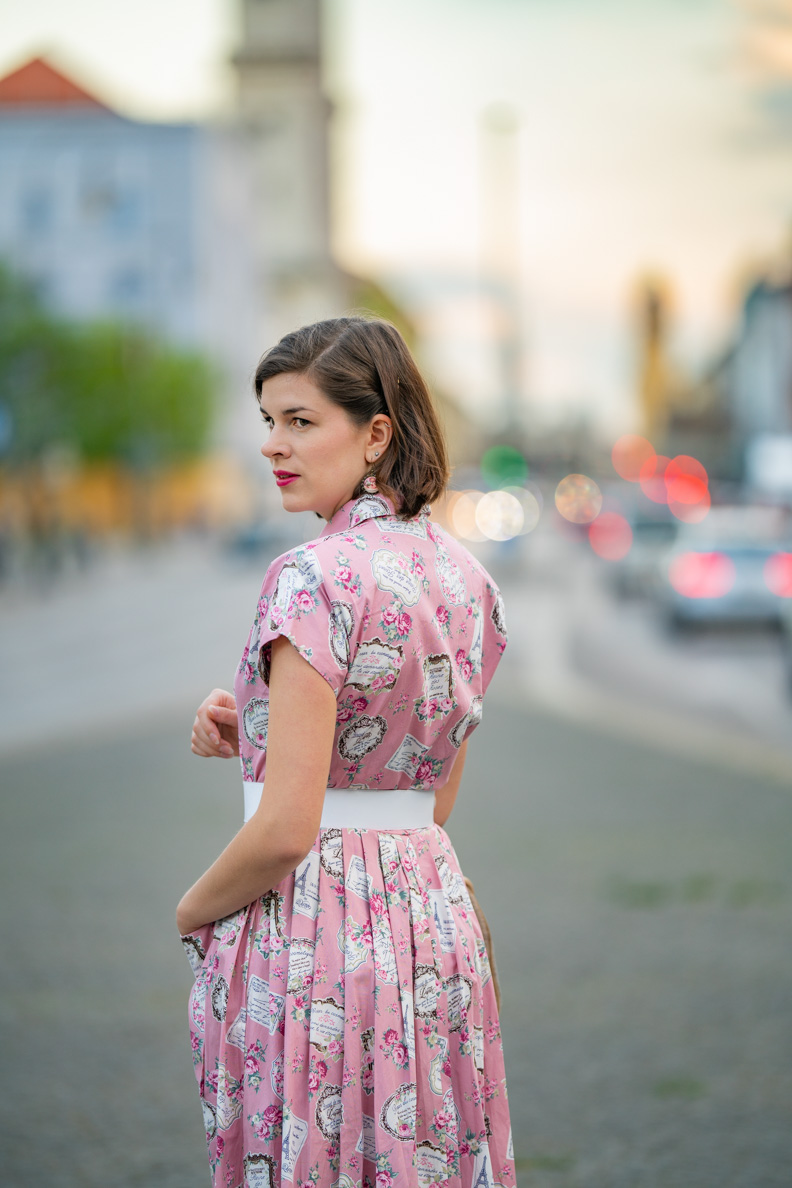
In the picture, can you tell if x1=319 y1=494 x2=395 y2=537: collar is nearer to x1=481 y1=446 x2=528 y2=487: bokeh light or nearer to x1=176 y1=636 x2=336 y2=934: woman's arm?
x1=176 y1=636 x2=336 y2=934: woman's arm

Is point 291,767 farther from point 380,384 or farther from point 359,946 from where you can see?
point 380,384

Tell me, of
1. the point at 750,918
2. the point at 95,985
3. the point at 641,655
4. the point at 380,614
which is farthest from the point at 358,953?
the point at 641,655

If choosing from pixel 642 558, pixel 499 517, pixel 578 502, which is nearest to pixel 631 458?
pixel 578 502

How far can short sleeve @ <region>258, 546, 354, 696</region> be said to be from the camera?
6.56 feet

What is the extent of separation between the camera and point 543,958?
18.5 feet

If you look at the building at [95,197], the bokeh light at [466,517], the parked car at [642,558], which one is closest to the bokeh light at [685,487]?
the bokeh light at [466,517]

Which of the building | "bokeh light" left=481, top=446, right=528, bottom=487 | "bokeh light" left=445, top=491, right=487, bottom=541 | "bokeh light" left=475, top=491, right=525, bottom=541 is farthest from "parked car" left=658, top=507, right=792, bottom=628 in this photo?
the building

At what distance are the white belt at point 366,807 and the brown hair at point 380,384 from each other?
1.46 ft

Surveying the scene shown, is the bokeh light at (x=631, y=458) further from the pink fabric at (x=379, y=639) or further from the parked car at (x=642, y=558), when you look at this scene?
the pink fabric at (x=379, y=639)

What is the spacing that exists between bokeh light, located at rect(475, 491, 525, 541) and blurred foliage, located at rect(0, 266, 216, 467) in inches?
530

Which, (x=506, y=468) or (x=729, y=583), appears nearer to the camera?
(x=729, y=583)

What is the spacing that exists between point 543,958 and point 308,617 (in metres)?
3.96

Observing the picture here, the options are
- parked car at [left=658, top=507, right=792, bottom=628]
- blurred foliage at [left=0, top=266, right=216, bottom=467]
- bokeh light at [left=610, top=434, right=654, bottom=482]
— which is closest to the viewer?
parked car at [left=658, top=507, right=792, bottom=628]

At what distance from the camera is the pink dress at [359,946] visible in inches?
82.5
